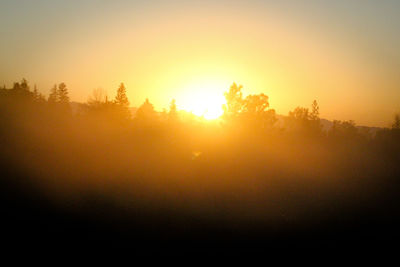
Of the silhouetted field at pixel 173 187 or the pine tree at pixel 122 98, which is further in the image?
the pine tree at pixel 122 98

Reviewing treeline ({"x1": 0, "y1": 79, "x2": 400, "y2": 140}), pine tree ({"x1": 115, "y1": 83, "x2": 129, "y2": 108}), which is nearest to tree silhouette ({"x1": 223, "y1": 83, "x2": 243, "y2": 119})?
treeline ({"x1": 0, "y1": 79, "x2": 400, "y2": 140})

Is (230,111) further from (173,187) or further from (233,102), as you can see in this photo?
(173,187)

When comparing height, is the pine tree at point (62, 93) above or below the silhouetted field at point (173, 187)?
above

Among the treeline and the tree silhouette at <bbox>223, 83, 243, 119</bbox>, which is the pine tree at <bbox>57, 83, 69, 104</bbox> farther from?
the tree silhouette at <bbox>223, 83, 243, 119</bbox>

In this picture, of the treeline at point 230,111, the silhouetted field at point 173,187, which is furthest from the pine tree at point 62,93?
the silhouetted field at point 173,187

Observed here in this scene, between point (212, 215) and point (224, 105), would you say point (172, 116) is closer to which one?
point (224, 105)

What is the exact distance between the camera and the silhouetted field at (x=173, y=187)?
16.1 meters

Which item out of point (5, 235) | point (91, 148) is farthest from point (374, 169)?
point (5, 235)

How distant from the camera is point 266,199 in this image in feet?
80.5

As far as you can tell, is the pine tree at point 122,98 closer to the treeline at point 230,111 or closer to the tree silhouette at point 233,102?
the treeline at point 230,111

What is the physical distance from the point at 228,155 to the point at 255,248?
18093mm

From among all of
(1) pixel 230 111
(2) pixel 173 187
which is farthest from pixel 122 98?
(2) pixel 173 187

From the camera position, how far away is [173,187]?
75.6ft

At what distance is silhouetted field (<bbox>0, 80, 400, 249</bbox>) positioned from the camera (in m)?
16.1
